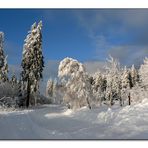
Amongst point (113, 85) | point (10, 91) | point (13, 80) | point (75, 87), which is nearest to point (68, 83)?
point (75, 87)

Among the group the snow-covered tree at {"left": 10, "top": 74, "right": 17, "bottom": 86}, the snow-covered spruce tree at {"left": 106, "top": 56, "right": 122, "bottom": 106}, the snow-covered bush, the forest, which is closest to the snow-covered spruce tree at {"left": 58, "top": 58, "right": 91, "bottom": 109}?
the forest

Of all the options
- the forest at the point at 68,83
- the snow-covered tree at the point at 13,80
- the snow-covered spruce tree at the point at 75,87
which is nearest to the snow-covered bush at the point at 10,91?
the forest at the point at 68,83

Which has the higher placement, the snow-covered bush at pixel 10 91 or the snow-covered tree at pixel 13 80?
the snow-covered tree at pixel 13 80

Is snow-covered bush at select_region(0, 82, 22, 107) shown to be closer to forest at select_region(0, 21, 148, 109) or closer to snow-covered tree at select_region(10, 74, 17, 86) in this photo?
forest at select_region(0, 21, 148, 109)

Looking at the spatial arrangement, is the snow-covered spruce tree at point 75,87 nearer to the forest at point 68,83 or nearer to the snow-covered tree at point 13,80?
the forest at point 68,83

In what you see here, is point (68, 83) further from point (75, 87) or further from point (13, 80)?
point (13, 80)

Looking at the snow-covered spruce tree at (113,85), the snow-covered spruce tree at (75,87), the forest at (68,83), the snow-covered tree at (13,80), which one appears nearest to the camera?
the forest at (68,83)

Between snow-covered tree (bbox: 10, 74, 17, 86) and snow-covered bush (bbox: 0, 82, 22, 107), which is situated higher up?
snow-covered tree (bbox: 10, 74, 17, 86)

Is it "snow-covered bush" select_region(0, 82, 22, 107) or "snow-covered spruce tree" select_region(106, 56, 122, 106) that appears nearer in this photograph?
"snow-covered bush" select_region(0, 82, 22, 107)
